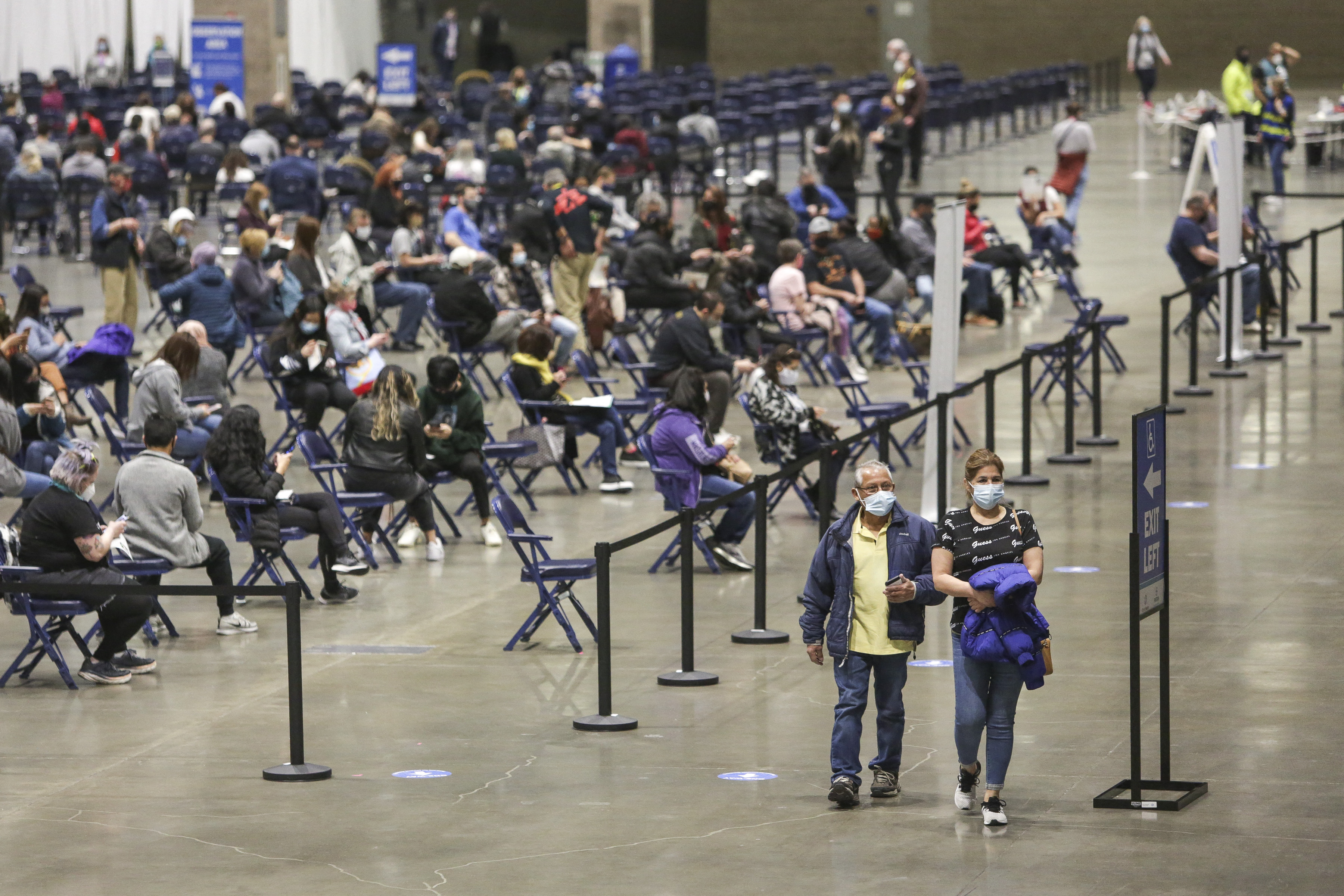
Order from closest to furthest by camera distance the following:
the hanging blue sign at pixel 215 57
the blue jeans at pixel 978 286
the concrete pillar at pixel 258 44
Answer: the blue jeans at pixel 978 286 → the hanging blue sign at pixel 215 57 → the concrete pillar at pixel 258 44

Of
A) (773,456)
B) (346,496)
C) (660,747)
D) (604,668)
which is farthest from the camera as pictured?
(773,456)

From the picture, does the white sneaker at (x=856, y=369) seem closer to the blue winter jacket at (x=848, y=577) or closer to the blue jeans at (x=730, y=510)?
the blue jeans at (x=730, y=510)

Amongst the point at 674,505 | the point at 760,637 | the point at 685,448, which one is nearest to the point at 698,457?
the point at 685,448

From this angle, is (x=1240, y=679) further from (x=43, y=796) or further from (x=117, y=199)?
(x=117, y=199)

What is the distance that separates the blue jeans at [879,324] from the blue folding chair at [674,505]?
642 centimetres

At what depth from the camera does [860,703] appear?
318 inches

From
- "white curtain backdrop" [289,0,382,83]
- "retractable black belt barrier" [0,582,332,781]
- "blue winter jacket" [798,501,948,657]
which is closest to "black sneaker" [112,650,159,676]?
"retractable black belt barrier" [0,582,332,781]

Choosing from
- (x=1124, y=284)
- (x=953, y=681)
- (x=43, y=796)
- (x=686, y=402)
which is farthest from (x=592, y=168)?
(x=43, y=796)

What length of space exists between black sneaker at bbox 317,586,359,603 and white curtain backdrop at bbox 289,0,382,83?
28.4 metres

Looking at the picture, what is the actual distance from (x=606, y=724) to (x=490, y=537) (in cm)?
415

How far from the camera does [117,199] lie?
19.9m

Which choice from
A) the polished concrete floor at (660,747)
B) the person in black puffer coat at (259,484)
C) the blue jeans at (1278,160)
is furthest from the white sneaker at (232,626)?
the blue jeans at (1278,160)

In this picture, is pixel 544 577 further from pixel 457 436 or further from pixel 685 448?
pixel 457 436

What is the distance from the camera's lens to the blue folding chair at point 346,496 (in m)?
12.4
